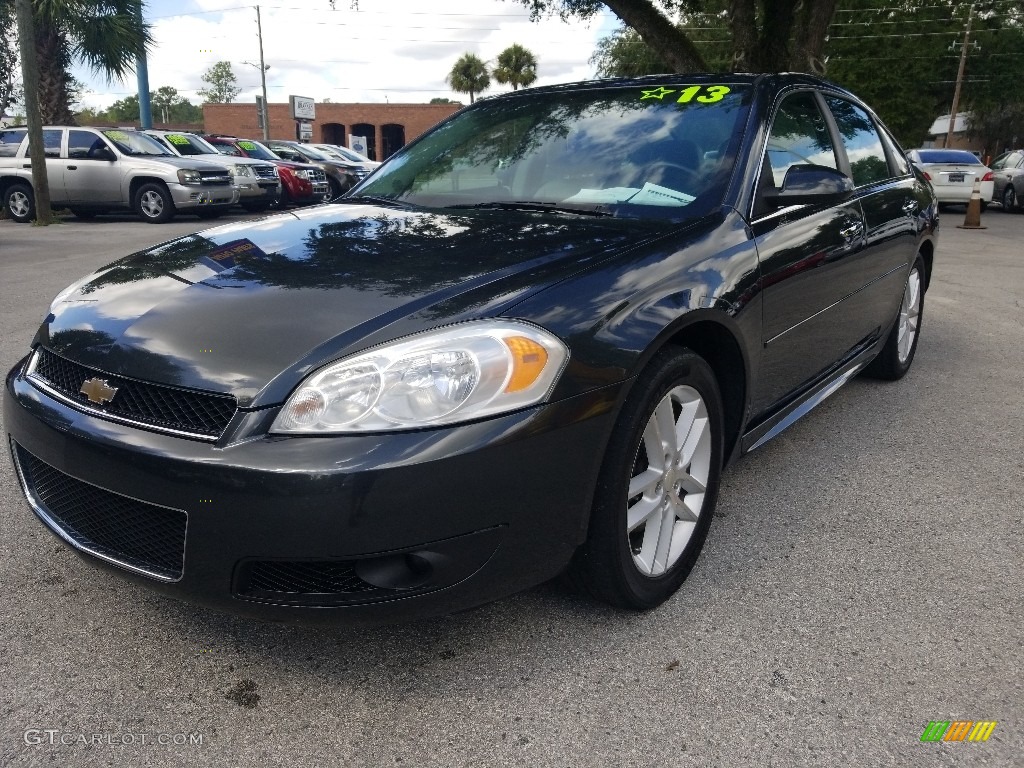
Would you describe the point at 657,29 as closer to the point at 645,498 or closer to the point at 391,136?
the point at 645,498

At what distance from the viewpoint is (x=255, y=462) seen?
69.4 inches

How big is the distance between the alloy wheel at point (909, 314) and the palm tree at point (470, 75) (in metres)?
60.6

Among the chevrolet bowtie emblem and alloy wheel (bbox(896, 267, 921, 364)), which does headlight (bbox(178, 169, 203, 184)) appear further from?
the chevrolet bowtie emblem

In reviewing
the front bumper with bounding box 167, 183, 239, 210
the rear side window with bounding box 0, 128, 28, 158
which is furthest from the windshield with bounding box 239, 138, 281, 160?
the rear side window with bounding box 0, 128, 28, 158

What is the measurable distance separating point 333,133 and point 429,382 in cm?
5874

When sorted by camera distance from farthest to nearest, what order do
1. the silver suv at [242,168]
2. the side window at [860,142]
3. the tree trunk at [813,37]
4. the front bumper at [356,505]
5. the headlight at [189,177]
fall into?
the silver suv at [242,168]
the tree trunk at [813,37]
the headlight at [189,177]
the side window at [860,142]
the front bumper at [356,505]

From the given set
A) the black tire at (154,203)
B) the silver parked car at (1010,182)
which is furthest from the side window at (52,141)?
the silver parked car at (1010,182)

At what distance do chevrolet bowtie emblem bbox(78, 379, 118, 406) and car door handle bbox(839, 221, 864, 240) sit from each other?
2.70m

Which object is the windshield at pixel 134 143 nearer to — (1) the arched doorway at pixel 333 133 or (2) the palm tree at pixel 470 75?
(1) the arched doorway at pixel 333 133

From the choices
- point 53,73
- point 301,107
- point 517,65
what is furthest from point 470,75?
point 53,73

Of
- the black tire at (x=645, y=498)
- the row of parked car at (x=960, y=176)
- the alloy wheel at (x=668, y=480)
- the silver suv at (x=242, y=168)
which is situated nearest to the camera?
the black tire at (x=645, y=498)

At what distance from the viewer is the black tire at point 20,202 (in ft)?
49.2

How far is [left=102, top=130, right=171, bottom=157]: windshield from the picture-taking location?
1492cm

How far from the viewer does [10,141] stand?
1519 cm
